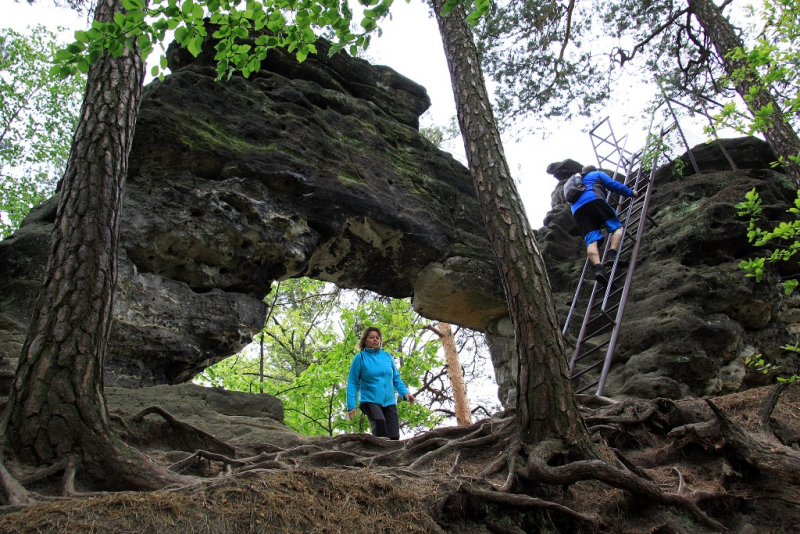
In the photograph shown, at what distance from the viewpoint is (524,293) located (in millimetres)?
3791

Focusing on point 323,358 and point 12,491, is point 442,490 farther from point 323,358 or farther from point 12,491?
point 323,358

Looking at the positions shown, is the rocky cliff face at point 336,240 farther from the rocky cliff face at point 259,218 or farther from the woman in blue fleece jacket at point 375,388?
the woman in blue fleece jacket at point 375,388

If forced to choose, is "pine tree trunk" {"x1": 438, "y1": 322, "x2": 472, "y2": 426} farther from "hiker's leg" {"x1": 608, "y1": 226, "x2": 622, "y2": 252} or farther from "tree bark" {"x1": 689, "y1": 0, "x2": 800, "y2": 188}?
Result: "tree bark" {"x1": 689, "y1": 0, "x2": 800, "y2": 188}

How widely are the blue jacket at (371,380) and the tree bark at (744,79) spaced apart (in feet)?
17.6

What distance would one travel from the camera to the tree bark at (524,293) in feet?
11.3

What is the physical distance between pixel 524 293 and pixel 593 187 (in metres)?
4.31

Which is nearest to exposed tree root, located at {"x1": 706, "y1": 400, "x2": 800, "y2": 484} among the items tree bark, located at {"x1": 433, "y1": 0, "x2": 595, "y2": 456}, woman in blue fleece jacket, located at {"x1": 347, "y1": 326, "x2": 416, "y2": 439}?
tree bark, located at {"x1": 433, "y1": 0, "x2": 595, "y2": 456}

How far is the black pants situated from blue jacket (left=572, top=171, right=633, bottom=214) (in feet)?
12.4

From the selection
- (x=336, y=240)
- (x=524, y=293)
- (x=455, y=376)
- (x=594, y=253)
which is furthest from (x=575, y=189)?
(x=455, y=376)

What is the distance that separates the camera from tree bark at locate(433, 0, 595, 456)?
11.3 feet

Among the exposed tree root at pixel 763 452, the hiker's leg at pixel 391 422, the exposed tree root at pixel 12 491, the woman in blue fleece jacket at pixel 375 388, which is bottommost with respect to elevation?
the exposed tree root at pixel 763 452

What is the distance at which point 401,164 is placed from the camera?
8727 millimetres

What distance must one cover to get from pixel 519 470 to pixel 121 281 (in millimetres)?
4358

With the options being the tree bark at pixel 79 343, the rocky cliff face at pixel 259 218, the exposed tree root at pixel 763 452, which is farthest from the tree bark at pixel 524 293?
the rocky cliff face at pixel 259 218
